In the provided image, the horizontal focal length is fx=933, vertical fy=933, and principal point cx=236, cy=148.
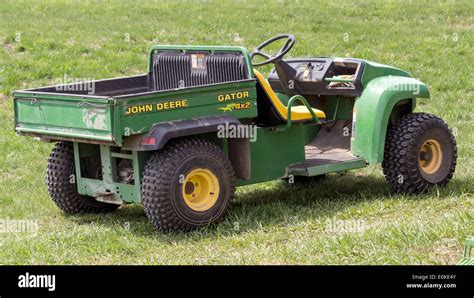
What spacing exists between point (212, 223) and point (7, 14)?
12.0 m

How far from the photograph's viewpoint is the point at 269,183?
9.66m

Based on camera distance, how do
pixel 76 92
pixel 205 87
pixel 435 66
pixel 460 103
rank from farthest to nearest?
1. pixel 435 66
2. pixel 460 103
3. pixel 76 92
4. pixel 205 87

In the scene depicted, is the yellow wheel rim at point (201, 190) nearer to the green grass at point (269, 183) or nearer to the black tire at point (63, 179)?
the green grass at point (269, 183)

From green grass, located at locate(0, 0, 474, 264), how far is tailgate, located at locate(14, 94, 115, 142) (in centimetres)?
82

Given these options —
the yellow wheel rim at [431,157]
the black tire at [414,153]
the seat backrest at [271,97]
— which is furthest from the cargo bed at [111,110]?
the yellow wheel rim at [431,157]

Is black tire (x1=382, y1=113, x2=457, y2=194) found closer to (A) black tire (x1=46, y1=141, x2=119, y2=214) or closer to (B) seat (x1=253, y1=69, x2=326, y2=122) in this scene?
(B) seat (x1=253, y1=69, x2=326, y2=122)

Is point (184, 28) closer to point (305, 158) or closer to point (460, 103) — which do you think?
point (460, 103)

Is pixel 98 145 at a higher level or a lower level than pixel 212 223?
higher

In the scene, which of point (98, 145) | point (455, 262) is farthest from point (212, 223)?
point (455, 262)

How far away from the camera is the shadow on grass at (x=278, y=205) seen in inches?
300

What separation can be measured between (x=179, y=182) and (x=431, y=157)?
2732 millimetres

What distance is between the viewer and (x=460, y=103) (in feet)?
43.9

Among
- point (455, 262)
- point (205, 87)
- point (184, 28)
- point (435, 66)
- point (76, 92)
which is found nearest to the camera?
point (455, 262)

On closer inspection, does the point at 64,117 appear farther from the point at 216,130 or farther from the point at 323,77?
the point at 323,77
